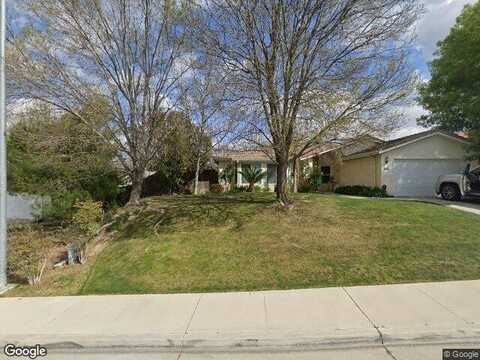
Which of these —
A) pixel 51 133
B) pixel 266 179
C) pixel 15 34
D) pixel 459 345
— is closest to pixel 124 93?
pixel 51 133

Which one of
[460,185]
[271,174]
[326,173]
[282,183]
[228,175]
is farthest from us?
[271,174]

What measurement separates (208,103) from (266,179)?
1468 cm

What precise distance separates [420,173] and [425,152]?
118 cm

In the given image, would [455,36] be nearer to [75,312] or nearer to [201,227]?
[201,227]

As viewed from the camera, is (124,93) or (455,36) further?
(455,36)

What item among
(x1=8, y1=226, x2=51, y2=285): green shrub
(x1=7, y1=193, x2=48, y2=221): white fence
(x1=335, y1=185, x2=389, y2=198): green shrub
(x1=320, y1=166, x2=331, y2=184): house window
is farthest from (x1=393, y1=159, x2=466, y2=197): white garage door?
(x1=7, y1=193, x2=48, y2=221): white fence

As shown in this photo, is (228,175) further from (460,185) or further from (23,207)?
(460,185)

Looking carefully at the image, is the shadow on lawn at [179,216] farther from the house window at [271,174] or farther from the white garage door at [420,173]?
the house window at [271,174]

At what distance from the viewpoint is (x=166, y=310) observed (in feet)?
15.1

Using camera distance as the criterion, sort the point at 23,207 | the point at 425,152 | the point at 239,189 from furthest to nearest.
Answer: the point at 239,189 < the point at 425,152 < the point at 23,207

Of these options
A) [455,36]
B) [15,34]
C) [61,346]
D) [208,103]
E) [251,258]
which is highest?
[455,36]

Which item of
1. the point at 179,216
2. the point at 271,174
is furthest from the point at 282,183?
the point at 271,174

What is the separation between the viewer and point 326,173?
23.0 meters

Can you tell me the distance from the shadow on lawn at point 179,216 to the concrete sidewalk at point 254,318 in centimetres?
361
